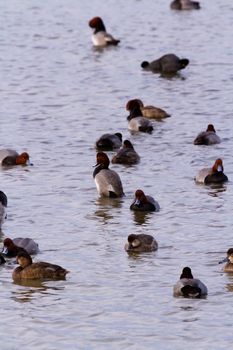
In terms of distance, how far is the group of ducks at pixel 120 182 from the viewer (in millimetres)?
17688

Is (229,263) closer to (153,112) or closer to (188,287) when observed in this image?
(188,287)

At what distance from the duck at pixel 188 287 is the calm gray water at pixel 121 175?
0.10m

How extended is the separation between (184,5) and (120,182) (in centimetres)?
2107

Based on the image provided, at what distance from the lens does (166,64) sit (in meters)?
33.1

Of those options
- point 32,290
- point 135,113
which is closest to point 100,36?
point 135,113

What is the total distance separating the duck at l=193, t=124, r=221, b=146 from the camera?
1005 inches

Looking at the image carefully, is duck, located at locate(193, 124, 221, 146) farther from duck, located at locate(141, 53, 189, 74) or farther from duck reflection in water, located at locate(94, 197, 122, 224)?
duck, located at locate(141, 53, 189, 74)

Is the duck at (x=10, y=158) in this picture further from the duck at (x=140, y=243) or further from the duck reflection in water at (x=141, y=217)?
the duck at (x=140, y=243)

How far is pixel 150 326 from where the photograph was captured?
15.9 meters

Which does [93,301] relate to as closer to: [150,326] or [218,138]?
[150,326]

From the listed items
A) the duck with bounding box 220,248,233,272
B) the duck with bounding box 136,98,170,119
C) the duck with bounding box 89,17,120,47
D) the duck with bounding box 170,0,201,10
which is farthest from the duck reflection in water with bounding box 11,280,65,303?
the duck with bounding box 170,0,201,10

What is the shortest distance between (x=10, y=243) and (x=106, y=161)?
457 cm

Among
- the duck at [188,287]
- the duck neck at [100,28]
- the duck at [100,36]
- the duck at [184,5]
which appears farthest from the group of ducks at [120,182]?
the duck at [184,5]

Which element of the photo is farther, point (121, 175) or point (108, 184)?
point (121, 175)
